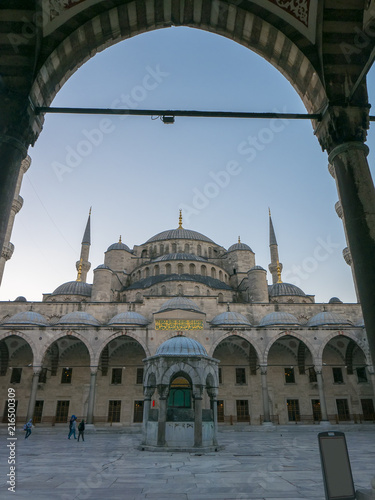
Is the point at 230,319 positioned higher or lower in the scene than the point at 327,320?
higher

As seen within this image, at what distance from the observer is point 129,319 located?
23.7m

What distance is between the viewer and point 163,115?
5133 mm

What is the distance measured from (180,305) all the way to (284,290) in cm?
1280

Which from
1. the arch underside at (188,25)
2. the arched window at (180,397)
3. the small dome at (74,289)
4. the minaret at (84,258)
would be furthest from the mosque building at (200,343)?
the arch underside at (188,25)

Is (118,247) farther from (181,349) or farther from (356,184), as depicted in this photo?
(356,184)

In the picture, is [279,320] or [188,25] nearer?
[188,25]

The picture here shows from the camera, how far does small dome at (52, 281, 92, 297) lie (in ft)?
102

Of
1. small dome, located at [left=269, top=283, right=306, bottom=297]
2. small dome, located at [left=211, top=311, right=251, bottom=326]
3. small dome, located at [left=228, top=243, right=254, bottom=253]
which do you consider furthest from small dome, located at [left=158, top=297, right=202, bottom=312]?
small dome, located at [left=228, top=243, right=254, bottom=253]

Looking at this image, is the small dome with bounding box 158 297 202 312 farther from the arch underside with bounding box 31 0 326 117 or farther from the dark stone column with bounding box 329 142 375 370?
the dark stone column with bounding box 329 142 375 370

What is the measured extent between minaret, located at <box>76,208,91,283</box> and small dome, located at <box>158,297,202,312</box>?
531 inches

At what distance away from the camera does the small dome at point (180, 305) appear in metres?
23.5

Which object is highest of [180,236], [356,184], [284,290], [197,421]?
[180,236]

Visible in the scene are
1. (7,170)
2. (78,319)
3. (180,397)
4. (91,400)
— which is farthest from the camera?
(78,319)

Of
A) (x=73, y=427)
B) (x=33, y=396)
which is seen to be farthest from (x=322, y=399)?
(x=33, y=396)
